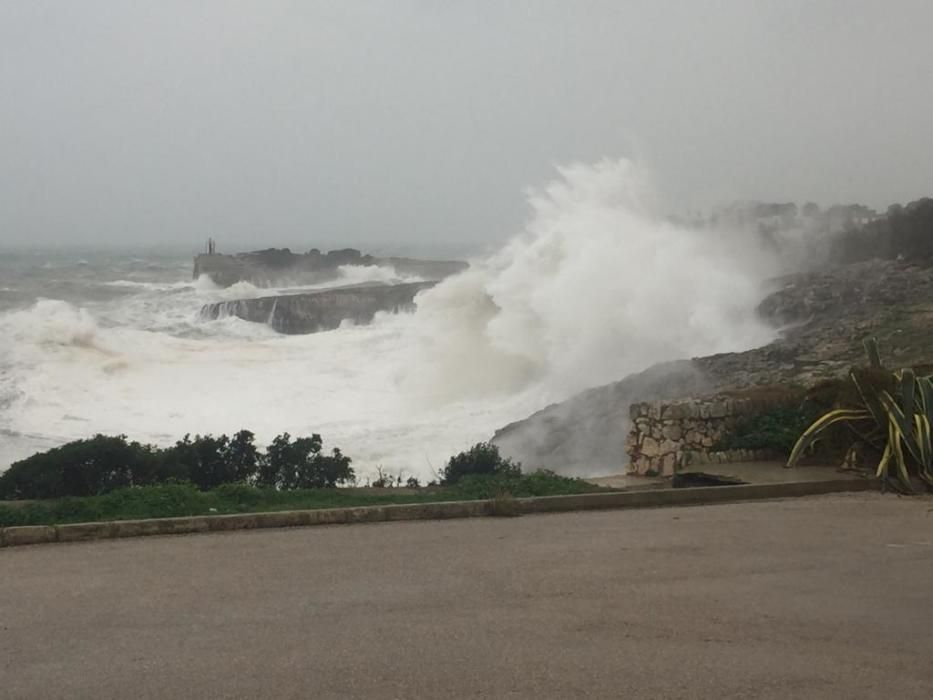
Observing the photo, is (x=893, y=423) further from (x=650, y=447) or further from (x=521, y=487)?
(x=521, y=487)

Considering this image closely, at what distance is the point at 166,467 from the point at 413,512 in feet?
12.3

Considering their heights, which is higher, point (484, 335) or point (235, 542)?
point (484, 335)

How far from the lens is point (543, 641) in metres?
4.17

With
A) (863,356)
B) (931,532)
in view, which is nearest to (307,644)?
(931,532)

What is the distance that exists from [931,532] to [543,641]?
3.56m

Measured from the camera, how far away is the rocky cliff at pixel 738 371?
13.4 m

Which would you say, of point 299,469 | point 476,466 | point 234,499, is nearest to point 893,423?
point 476,466

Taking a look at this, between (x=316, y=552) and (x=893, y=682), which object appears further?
(x=316, y=552)

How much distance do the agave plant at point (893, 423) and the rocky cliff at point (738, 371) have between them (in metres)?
3.05

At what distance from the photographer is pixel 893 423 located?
8.36 m

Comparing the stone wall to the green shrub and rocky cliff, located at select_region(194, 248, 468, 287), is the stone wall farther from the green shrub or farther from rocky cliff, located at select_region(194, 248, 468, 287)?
rocky cliff, located at select_region(194, 248, 468, 287)

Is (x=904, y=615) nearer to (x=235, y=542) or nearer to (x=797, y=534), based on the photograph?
(x=797, y=534)

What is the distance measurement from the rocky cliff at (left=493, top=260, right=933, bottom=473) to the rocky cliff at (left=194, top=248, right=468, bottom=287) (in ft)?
136

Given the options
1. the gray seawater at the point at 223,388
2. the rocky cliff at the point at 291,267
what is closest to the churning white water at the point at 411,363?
the gray seawater at the point at 223,388
